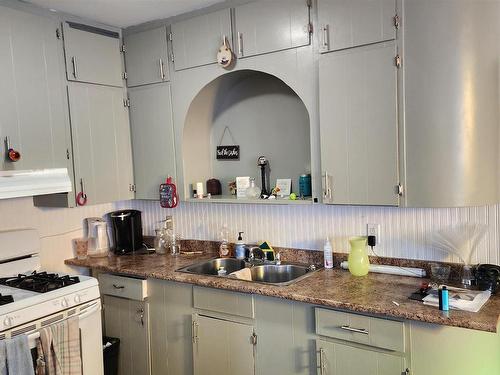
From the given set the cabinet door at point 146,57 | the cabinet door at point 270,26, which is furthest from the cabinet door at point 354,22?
the cabinet door at point 146,57

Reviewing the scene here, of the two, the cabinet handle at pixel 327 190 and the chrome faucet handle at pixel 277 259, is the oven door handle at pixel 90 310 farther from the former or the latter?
the cabinet handle at pixel 327 190

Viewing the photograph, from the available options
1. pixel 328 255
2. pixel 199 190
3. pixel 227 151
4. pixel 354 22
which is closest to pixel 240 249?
pixel 199 190

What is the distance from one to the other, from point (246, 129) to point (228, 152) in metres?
0.22

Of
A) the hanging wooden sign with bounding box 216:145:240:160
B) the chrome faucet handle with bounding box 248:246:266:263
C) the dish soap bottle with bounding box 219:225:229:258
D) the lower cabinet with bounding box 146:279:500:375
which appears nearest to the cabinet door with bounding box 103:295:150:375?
the lower cabinet with bounding box 146:279:500:375

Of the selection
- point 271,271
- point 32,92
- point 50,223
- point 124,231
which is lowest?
point 271,271

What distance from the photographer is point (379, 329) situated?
79.9 inches

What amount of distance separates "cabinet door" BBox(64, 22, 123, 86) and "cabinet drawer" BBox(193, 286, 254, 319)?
1621mm

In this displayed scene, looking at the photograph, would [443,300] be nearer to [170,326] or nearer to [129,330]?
[170,326]

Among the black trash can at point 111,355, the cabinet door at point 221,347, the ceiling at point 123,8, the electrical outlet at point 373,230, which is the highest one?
the ceiling at point 123,8

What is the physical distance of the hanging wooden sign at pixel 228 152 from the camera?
3221mm

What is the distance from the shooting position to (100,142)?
10.4 ft

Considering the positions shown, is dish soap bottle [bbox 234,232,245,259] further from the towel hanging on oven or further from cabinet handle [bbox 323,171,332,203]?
the towel hanging on oven

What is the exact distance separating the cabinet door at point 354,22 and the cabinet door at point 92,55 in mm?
1576

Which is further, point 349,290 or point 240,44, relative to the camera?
point 240,44
